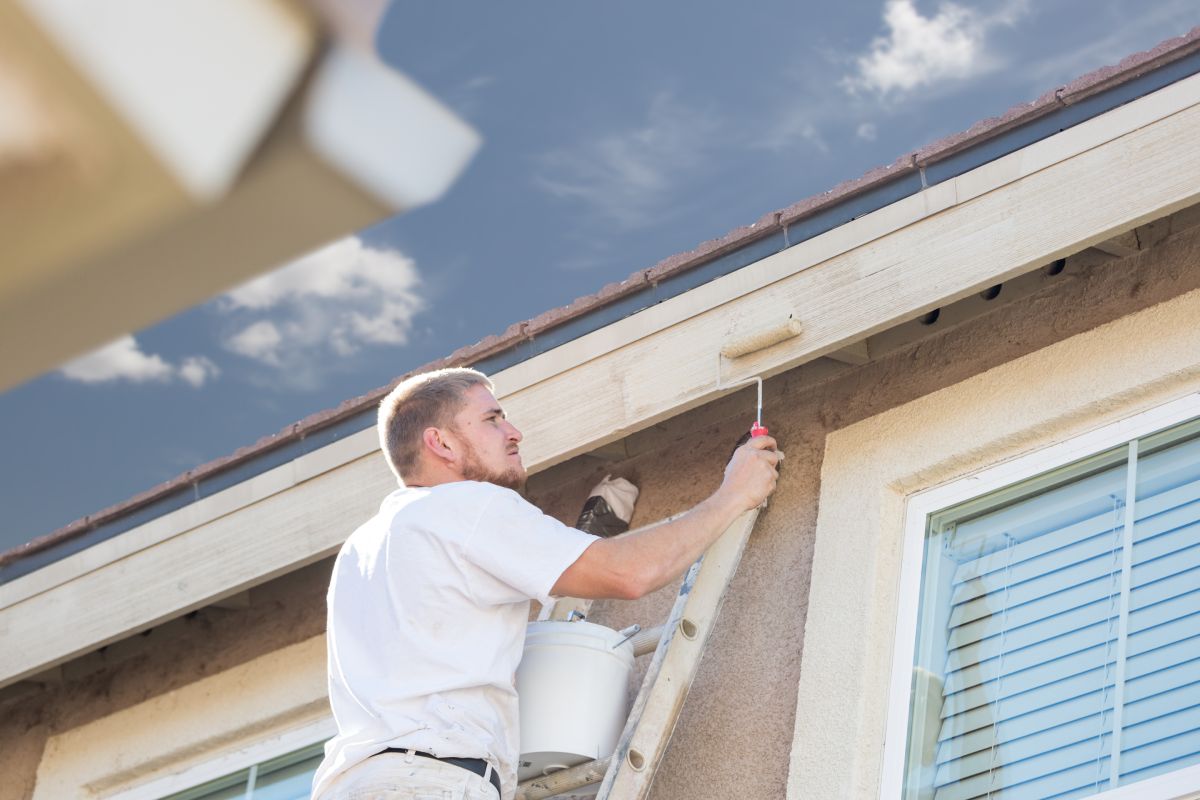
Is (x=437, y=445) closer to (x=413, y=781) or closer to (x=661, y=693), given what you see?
(x=661, y=693)

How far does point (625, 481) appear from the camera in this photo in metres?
4.93

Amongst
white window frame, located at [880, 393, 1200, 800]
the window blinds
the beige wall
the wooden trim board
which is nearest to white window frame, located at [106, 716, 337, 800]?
the wooden trim board

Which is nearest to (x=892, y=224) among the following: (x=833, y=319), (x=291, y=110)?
(x=833, y=319)

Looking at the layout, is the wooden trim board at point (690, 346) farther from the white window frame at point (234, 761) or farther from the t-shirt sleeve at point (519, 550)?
the t-shirt sleeve at point (519, 550)

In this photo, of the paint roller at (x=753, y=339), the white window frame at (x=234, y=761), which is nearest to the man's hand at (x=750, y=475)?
the paint roller at (x=753, y=339)

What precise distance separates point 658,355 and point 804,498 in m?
0.57

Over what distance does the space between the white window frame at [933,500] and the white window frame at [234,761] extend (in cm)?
199

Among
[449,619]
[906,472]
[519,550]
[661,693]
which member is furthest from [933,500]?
[449,619]

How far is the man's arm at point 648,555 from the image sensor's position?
3.54m

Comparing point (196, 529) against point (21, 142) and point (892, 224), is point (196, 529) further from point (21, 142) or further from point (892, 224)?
point (21, 142)

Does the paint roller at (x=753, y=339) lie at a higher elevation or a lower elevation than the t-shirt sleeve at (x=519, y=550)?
higher

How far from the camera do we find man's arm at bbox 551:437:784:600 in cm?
354

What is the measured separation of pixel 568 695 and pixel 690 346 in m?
1.13

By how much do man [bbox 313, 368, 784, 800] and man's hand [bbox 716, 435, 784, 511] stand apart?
0.19 meters
